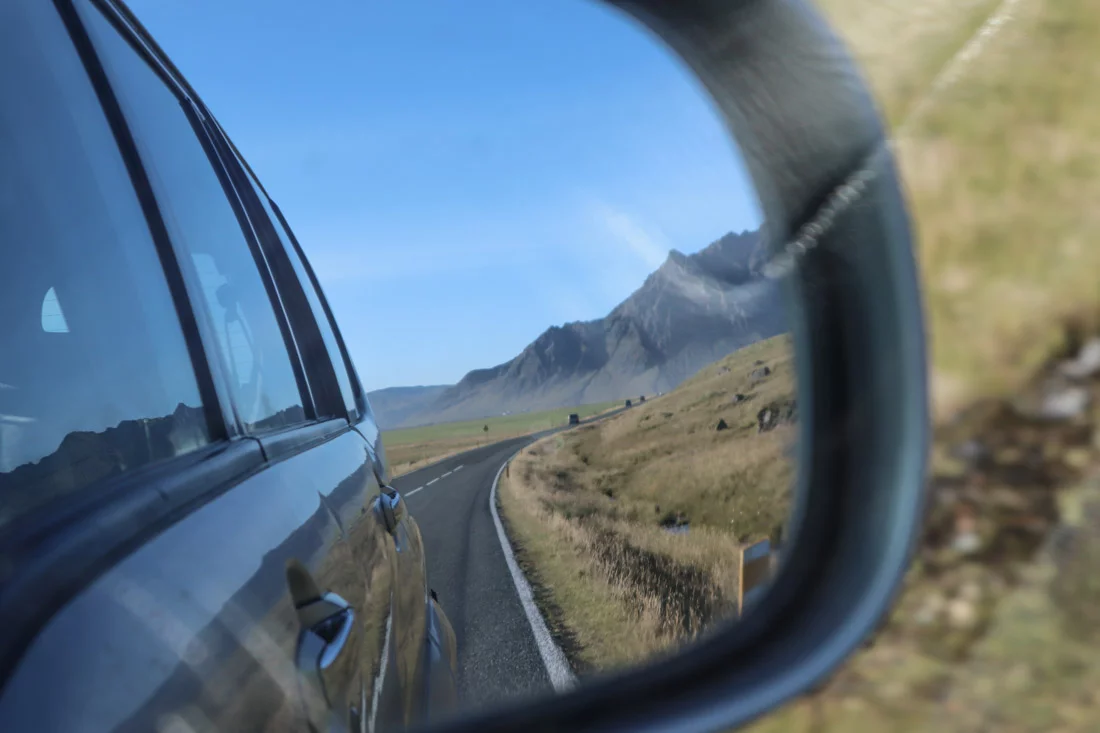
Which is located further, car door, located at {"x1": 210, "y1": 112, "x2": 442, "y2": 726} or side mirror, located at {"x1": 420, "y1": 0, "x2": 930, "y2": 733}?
car door, located at {"x1": 210, "y1": 112, "x2": 442, "y2": 726}

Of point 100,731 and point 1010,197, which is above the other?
point 1010,197

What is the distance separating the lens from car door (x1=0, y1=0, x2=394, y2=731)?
1.03 meters

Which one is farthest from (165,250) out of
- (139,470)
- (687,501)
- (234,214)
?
(687,501)

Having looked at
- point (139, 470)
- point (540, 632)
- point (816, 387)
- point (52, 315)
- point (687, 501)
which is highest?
point (52, 315)

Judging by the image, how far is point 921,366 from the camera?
128 centimetres

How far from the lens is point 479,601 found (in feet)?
26.9

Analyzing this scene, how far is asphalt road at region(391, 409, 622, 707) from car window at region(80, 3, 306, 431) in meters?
1.01

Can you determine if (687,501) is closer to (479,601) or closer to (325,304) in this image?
(325,304)

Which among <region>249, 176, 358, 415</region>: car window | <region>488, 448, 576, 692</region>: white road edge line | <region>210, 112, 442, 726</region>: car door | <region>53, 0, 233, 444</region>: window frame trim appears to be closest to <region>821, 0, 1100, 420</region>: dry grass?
<region>210, 112, 442, 726</region>: car door

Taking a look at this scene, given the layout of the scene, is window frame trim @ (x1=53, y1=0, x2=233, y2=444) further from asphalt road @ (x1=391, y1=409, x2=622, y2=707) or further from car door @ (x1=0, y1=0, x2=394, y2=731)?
asphalt road @ (x1=391, y1=409, x2=622, y2=707)

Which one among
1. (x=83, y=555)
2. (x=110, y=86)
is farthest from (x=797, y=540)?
(x=110, y=86)

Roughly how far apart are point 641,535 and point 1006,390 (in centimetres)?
515

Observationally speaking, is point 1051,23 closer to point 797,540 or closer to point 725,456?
point 797,540

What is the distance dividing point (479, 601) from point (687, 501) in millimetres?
5791
